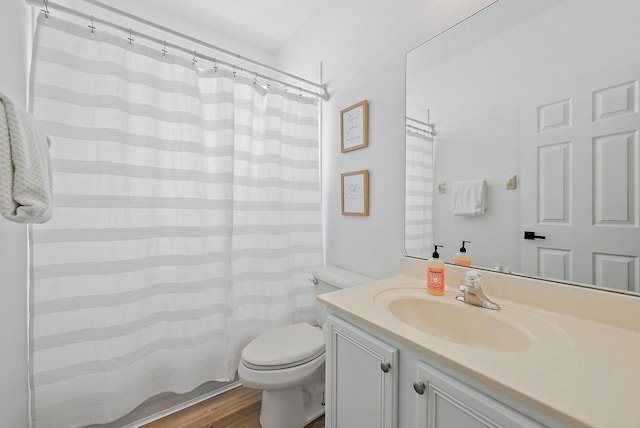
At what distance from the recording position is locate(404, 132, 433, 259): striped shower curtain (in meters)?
1.23

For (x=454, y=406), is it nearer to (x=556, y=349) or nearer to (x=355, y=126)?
(x=556, y=349)

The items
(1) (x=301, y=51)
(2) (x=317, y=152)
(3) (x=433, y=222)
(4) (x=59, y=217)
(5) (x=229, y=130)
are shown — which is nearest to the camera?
(4) (x=59, y=217)

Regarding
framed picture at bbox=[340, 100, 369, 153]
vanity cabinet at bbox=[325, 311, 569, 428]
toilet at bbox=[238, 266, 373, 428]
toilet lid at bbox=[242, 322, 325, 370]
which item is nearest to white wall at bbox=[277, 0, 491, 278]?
framed picture at bbox=[340, 100, 369, 153]

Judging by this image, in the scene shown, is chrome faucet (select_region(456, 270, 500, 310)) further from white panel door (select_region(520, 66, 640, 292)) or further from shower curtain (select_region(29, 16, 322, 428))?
shower curtain (select_region(29, 16, 322, 428))

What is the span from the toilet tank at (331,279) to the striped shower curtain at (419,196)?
1.19 feet

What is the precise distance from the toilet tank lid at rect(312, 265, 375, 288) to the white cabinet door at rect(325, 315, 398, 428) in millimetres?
501

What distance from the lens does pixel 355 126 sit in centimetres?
160

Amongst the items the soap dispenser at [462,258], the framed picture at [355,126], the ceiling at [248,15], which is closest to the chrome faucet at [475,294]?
the soap dispenser at [462,258]

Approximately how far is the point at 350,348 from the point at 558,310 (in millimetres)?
696

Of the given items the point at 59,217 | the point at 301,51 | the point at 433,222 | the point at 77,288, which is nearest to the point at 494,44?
the point at 433,222

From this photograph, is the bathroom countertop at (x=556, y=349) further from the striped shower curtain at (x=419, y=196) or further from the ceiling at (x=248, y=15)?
the ceiling at (x=248, y=15)

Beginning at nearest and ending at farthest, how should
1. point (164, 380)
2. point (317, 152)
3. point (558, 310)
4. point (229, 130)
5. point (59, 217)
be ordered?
point (558, 310) < point (59, 217) < point (164, 380) < point (229, 130) < point (317, 152)

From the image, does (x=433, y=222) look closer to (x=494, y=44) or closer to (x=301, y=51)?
(x=494, y=44)

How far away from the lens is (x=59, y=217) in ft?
3.64
